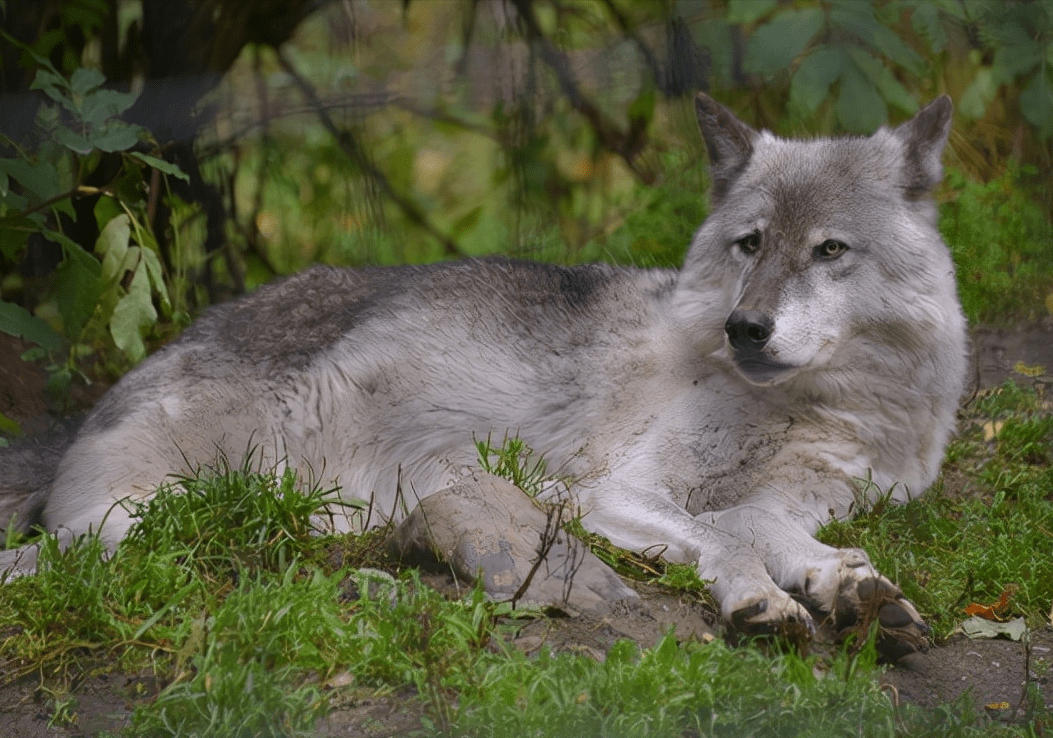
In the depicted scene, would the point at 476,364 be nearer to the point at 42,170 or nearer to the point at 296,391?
the point at 296,391

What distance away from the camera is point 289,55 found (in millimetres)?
5805

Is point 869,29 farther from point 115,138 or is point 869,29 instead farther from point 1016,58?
point 115,138

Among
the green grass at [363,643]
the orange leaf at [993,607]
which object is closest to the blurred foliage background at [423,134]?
the green grass at [363,643]

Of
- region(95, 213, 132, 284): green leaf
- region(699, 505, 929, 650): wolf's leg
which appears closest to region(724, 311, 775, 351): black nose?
region(699, 505, 929, 650): wolf's leg

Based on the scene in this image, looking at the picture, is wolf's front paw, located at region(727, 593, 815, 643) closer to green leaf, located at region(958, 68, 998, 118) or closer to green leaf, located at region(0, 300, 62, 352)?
green leaf, located at region(0, 300, 62, 352)

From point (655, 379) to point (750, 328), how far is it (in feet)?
2.39

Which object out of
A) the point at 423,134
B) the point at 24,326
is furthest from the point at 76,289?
the point at 423,134

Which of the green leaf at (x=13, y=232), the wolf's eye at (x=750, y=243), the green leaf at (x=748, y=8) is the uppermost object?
the green leaf at (x=748, y=8)

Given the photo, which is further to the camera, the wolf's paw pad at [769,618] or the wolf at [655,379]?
the wolf at [655,379]

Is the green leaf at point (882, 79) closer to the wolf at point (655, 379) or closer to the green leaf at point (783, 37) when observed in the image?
the green leaf at point (783, 37)

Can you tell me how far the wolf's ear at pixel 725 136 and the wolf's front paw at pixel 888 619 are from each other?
5.98 ft

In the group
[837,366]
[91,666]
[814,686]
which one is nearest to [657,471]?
[837,366]

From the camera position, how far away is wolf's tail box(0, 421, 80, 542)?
167 inches

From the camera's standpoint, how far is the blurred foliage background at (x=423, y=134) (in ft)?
17.1
